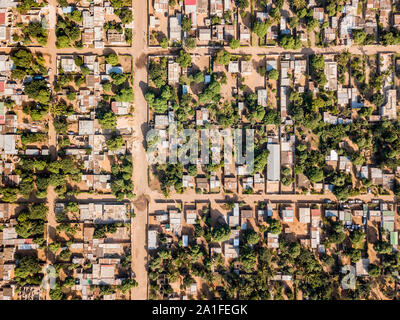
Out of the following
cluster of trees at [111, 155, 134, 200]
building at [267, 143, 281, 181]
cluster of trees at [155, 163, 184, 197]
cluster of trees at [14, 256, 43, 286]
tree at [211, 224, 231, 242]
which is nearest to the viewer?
tree at [211, 224, 231, 242]

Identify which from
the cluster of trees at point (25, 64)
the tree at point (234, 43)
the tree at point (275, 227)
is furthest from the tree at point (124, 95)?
the tree at point (275, 227)

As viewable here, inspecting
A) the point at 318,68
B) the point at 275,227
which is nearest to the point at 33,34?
the point at 318,68

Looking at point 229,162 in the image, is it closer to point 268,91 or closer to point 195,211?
point 195,211

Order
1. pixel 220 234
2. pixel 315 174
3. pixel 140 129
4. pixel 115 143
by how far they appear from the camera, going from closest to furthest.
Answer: pixel 220 234 < pixel 315 174 < pixel 115 143 < pixel 140 129

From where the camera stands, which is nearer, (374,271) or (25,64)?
(374,271)

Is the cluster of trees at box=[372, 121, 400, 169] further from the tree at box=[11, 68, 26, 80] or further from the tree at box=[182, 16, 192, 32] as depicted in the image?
the tree at box=[11, 68, 26, 80]

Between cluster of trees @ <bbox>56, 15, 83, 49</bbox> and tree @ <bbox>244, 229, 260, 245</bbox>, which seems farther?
cluster of trees @ <bbox>56, 15, 83, 49</bbox>

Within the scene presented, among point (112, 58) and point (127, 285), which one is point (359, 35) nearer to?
point (112, 58)

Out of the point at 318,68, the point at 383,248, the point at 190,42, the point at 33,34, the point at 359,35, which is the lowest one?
the point at 383,248

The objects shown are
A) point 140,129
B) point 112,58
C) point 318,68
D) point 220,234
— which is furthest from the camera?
point 140,129

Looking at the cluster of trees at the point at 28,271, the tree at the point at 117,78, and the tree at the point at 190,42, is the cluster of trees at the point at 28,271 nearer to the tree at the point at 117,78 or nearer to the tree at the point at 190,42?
the tree at the point at 117,78

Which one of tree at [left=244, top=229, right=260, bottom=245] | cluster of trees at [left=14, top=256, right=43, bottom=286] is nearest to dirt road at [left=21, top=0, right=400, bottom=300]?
cluster of trees at [left=14, top=256, right=43, bottom=286]
